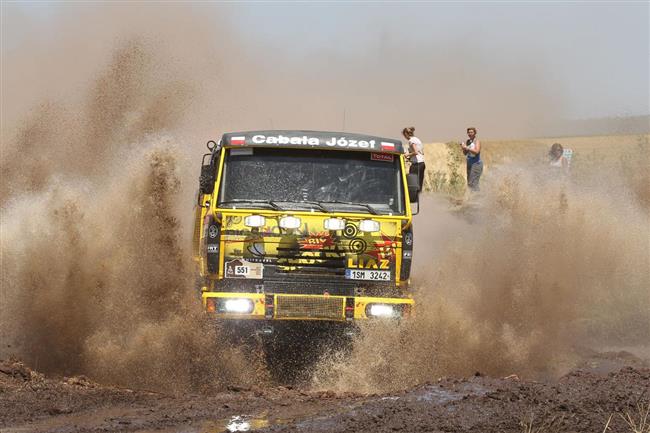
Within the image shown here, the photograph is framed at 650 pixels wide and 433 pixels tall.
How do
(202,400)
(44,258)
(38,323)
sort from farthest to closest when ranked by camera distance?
(44,258), (38,323), (202,400)

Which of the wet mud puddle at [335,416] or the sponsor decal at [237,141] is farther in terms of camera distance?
the sponsor decal at [237,141]

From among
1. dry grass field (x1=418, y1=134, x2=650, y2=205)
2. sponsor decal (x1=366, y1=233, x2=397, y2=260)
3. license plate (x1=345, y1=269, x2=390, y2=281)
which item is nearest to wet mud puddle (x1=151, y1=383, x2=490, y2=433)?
license plate (x1=345, y1=269, x2=390, y2=281)

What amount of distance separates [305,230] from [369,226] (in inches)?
26.1

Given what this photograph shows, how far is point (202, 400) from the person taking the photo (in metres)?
8.62

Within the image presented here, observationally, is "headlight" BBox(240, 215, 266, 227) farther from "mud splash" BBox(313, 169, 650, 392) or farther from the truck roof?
"mud splash" BBox(313, 169, 650, 392)

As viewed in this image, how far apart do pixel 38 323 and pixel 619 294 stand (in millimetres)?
8525

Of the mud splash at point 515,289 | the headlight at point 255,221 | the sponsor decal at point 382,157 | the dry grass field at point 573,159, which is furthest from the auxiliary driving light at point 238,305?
the dry grass field at point 573,159

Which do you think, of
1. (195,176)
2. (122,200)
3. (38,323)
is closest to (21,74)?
(195,176)

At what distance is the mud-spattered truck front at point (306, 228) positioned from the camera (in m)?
10.4

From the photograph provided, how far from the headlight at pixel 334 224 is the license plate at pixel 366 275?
17.9 inches

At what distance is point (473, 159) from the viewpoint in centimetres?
1875

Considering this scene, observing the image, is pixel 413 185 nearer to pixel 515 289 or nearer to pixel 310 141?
pixel 310 141

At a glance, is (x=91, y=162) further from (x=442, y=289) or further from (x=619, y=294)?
(x=619, y=294)

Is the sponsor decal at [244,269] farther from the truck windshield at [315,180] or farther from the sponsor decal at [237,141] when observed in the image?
the sponsor decal at [237,141]
